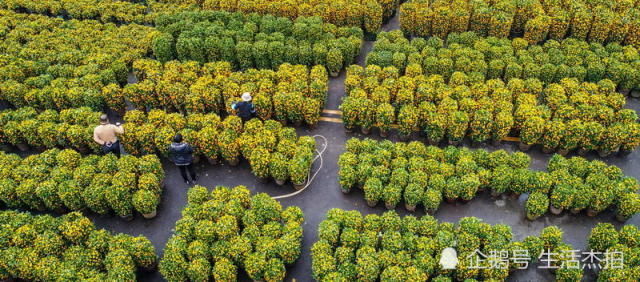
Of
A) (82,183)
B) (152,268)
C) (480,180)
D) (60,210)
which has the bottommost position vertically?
(152,268)

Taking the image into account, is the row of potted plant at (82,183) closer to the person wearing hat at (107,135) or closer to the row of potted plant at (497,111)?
the person wearing hat at (107,135)

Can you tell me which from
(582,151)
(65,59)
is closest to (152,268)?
(65,59)

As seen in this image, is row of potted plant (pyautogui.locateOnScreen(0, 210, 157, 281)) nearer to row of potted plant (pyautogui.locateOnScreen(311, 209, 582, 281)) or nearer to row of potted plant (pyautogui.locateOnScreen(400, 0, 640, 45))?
row of potted plant (pyautogui.locateOnScreen(311, 209, 582, 281))

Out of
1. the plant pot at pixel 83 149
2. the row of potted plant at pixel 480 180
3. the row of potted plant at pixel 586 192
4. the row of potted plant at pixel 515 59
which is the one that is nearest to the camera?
the row of potted plant at pixel 586 192

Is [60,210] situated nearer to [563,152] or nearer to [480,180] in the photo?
[480,180]

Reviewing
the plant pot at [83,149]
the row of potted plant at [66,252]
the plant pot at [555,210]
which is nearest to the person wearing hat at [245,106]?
the plant pot at [83,149]
